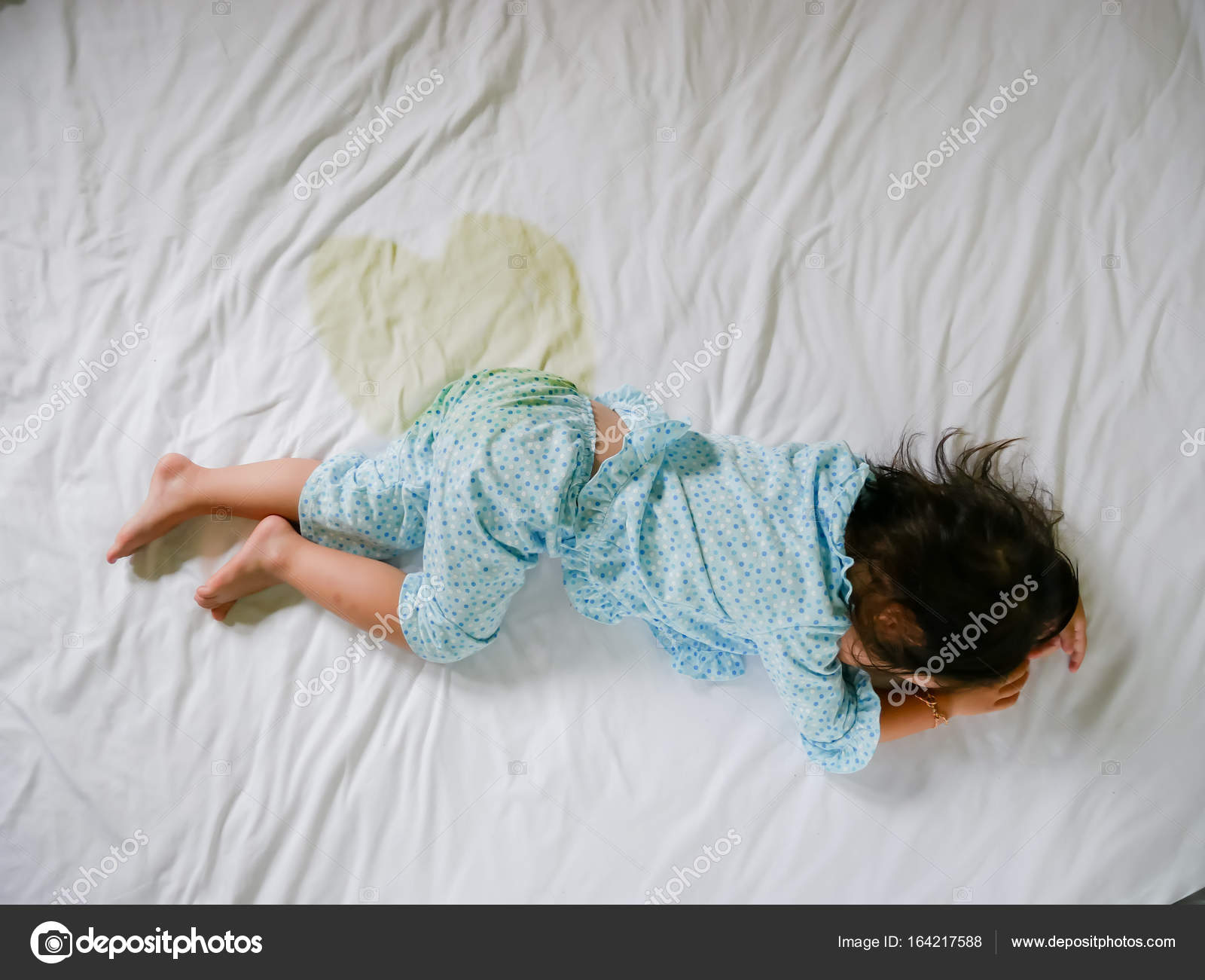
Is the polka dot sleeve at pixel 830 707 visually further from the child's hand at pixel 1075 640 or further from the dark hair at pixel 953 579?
the child's hand at pixel 1075 640

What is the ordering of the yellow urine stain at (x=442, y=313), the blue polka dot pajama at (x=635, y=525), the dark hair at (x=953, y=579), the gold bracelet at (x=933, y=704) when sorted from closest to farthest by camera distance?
1. the dark hair at (x=953, y=579)
2. the blue polka dot pajama at (x=635, y=525)
3. the gold bracelet at (x=933, y=704)
4. the yellow urine stain at (x=442, y=313)

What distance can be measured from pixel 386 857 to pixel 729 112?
48.2 inches

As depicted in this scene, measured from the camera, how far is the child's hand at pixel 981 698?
106cm

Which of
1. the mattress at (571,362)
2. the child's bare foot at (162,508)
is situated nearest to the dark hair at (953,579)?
the mattress at (571,362)

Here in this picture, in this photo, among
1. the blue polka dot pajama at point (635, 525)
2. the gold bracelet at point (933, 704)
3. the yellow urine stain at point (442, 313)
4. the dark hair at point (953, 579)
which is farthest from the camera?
the yellow urine stain at point (442, 313)

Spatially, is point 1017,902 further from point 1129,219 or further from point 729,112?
point 729,112

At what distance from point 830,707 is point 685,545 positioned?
0.93 ft

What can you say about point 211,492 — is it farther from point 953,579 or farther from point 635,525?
point 953,579

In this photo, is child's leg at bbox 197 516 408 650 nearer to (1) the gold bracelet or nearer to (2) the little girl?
(2) the little girl

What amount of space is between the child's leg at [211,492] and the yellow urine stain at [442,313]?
0.15 metres

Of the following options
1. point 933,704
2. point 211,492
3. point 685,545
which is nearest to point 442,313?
point 211,492

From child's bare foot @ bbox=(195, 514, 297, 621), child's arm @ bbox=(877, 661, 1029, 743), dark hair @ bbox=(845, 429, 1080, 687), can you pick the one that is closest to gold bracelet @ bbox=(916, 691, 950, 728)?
child's arm @ bbox=(877, 661, 1029, 743)

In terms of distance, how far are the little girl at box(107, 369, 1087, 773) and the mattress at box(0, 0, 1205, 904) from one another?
0.22ft
